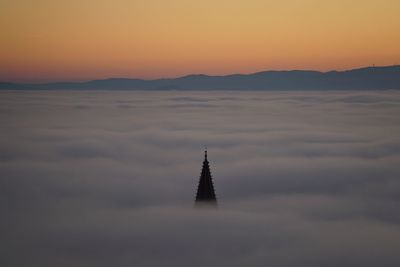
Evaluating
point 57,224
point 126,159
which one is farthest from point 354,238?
point 126,159

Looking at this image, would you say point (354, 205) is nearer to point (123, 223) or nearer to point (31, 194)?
point (123, 223)

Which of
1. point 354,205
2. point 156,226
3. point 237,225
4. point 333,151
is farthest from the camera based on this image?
point 333,151

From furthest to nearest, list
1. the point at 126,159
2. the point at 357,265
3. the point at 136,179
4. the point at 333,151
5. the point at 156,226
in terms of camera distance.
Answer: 1. the point at 333,151
2. the point at 126,159
3. the point at 136,179
4. the point at 156,226
5. the point at 357,265

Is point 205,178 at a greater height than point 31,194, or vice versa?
point 205,178

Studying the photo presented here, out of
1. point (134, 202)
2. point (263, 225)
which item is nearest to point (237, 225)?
point (263, 225)

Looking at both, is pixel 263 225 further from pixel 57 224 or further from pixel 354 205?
pixel 57 224

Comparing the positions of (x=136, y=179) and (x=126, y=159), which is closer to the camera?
(x=136, y=179)
